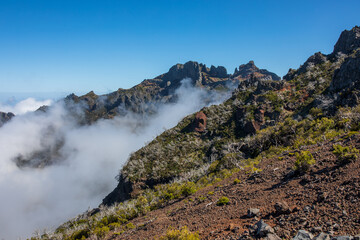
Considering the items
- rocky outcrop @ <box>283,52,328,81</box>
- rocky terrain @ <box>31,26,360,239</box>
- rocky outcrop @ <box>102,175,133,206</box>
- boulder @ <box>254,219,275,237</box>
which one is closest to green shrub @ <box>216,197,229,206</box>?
rocky terrain @ <box>31,26,360,239</box>

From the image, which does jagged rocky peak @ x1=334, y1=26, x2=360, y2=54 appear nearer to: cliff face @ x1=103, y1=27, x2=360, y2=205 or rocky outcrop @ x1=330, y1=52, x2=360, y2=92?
cliff face @ x1=103, y1=27, x2=360, y2=205

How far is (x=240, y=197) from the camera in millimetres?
11922

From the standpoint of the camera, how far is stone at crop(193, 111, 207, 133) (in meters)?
84.7

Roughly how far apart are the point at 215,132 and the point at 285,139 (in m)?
51.4

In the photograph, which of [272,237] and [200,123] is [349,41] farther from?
[272,237]

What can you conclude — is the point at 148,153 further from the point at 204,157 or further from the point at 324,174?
the point at 324,174

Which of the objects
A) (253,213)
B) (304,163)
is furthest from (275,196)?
(304,163)

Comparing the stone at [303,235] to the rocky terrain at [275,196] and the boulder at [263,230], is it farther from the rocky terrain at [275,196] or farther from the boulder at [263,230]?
the boulder at [263,230]

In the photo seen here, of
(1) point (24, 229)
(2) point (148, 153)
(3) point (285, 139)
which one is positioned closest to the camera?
(3) point (285, 139)

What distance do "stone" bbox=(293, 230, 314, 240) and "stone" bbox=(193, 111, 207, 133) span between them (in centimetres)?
7845

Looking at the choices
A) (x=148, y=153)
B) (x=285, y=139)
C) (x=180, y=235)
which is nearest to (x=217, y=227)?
(x=180, y=235)

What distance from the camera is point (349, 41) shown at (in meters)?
87.7

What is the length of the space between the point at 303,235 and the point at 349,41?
11321 centimetres

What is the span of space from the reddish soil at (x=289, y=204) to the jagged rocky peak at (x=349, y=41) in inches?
3807
